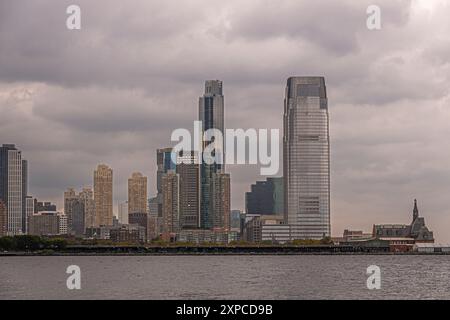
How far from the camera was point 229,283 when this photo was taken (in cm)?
8169

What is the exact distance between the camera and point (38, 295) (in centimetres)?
6944

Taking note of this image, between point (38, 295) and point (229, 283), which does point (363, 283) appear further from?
point (38, 295)

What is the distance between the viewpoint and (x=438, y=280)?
9219 centimetres

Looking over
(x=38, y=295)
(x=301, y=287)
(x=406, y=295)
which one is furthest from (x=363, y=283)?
(x=38, y=295)

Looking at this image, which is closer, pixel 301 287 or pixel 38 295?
pixel 38 295
